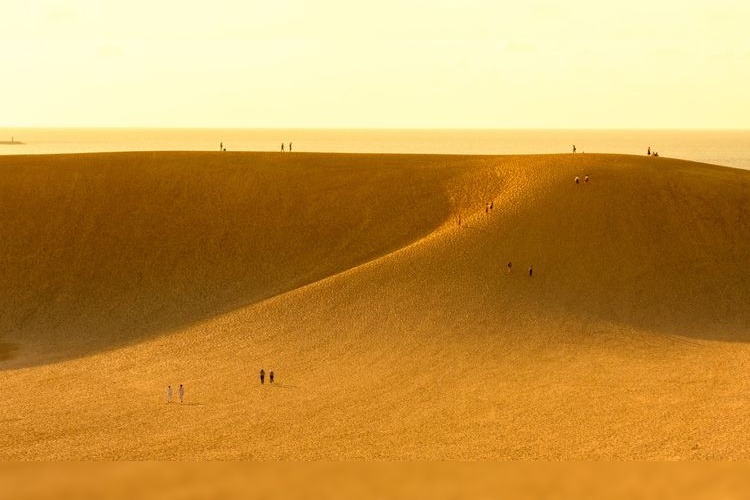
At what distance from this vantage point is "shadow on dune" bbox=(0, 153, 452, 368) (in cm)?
4978

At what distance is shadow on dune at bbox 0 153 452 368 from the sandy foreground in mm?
195

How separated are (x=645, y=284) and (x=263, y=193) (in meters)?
28.0

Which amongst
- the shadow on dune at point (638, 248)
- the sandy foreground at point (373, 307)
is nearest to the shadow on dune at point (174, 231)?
the sandy foreground at point (373, 307)

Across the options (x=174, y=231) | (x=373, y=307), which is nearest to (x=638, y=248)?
(x=373, y=307)

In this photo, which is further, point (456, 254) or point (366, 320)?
point (456, 254)

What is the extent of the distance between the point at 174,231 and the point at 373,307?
1934 cm

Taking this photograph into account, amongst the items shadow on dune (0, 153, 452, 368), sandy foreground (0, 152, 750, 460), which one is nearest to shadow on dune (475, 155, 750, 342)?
sandy foreground (0, 152, 750, 460)

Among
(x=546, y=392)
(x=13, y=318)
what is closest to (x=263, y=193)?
(x=13, y=318)

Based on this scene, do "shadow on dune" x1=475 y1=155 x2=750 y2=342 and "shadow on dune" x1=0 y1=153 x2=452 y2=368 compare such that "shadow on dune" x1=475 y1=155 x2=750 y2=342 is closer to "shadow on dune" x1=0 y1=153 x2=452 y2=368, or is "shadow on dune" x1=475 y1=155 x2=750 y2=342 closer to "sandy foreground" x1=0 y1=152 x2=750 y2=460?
"sandy foreground" x1=0 y1=152 x2=750 y2=460

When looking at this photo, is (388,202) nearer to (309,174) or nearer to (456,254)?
(309,174)

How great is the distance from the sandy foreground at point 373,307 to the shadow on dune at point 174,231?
0.19 meters

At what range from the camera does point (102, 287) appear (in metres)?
53.0

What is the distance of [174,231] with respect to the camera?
5934 centimetres

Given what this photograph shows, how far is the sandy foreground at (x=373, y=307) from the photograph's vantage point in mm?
32188
